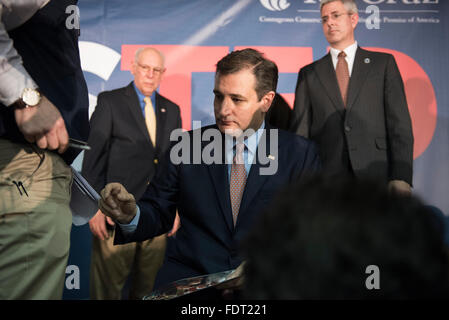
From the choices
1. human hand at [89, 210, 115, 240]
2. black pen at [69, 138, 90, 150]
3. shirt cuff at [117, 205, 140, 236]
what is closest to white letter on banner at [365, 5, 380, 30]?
human hand at [89, 210, 115, 240]

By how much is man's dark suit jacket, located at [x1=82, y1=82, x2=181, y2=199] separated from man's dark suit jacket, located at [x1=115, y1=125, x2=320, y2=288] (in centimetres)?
132

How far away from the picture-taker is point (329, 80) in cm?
319

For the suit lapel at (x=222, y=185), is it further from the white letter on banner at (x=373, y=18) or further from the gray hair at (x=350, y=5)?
the white letter on banner at (x=373, y=18)

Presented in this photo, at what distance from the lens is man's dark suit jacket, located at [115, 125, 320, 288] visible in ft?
6.49

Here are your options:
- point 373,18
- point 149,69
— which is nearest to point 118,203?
point 149,69

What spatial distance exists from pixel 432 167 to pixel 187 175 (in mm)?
2135

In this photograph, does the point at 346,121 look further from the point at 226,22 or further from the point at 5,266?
the point at 5,266

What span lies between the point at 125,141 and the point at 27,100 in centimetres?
200

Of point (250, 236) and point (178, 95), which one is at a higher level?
point (178, 95)

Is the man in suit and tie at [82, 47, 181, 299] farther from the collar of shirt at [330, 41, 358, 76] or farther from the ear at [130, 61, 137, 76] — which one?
the collar of shirt at [330, 41, 358, 76]

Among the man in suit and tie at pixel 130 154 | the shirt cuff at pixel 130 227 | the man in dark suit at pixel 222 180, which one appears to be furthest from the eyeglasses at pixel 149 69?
the shirt cuff at pixel 130 227

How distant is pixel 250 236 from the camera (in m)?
0.61

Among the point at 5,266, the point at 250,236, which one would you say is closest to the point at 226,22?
the point at 5,266

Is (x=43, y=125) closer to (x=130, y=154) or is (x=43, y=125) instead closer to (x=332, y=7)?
(x=130, y=154)
